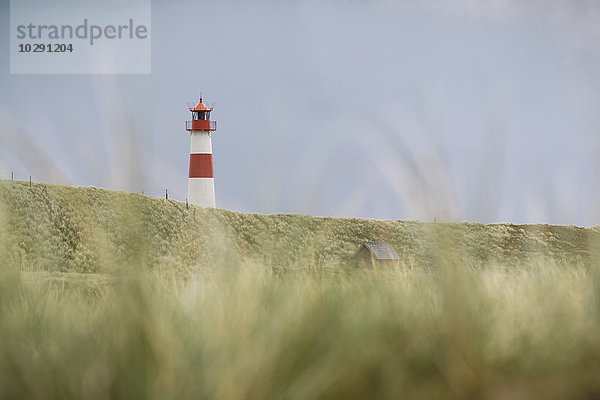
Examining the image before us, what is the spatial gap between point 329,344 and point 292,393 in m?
0.16

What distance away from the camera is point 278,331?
107 cm

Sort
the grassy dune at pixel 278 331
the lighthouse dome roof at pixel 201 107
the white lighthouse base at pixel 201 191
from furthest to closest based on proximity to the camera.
Answer: the lighthouse dome roof at pixel 201 107 → the white lighthouse base at pixel 201 191 → the grassy dune at pixel 278 331

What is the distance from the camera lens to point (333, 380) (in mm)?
1074

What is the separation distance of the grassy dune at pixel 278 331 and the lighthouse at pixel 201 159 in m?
19.5

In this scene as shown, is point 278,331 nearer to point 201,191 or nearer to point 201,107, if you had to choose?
point 201,191

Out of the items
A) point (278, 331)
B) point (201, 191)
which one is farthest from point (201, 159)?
point (278, 331)

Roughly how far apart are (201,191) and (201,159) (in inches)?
55.6

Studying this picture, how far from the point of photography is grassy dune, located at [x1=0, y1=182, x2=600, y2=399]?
101 centimetres

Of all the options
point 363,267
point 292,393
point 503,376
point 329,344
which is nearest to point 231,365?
point 292,393

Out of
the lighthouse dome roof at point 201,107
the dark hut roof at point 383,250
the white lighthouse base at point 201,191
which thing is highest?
the lighthouse dome roof at point 201,107

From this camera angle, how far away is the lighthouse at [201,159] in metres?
21.7

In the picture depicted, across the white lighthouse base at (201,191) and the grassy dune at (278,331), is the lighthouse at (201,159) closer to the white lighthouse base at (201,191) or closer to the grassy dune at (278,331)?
the white lighthouse base at (201,191)

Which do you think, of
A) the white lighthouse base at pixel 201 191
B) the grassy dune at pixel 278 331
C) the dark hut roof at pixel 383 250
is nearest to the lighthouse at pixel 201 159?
the white lighthouse base at pixel 201 191

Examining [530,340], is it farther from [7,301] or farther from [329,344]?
[7,301]
